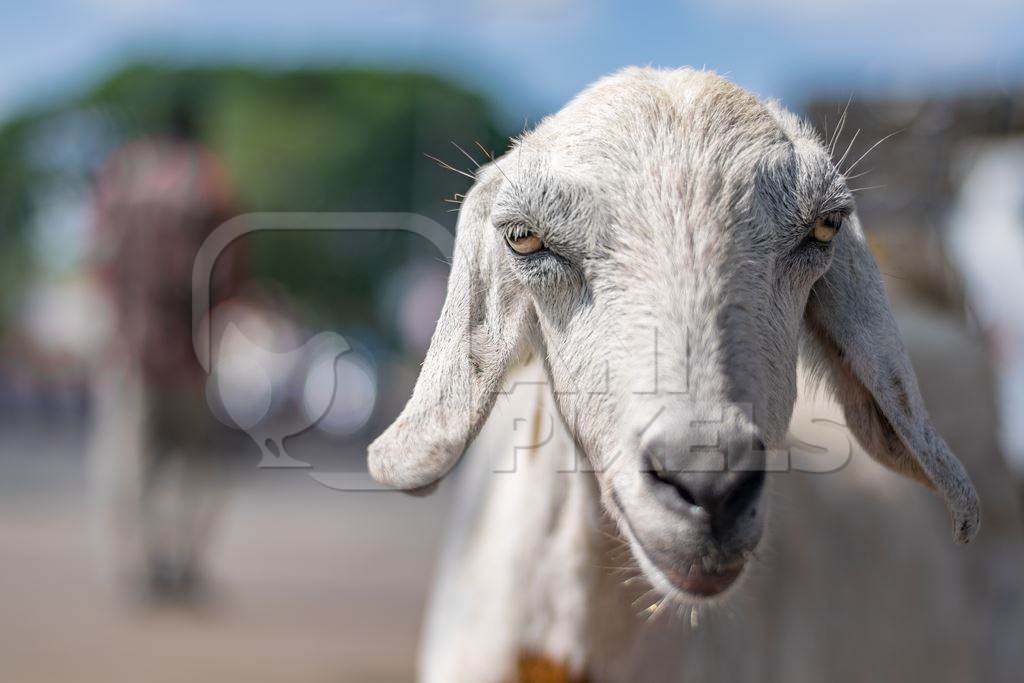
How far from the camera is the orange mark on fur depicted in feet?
8.64

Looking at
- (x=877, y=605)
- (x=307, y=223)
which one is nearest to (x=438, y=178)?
(x=307, y=223)

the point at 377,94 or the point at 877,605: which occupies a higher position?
the point at 377,94

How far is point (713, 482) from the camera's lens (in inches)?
78.1

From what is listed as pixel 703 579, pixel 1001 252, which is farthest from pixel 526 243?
pixel 1001 252

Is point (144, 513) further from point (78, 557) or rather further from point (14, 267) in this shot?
point (14, 267)

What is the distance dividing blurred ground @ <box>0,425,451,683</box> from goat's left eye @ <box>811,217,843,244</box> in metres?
4.31

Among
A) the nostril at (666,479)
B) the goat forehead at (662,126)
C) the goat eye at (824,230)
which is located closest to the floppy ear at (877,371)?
the goat eye at (824,230)

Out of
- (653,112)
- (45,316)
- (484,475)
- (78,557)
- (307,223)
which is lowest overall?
(78,557)

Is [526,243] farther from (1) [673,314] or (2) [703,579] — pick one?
(2) [703,579]

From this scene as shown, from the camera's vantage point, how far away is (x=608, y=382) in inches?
88.2

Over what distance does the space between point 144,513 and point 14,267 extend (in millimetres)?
46318

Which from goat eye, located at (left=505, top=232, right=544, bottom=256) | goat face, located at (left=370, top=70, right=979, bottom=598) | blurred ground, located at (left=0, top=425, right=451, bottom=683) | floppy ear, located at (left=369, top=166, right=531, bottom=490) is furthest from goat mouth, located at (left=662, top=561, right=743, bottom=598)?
blurred ground, located at (left=0, top=425, right=451, bottom=683)

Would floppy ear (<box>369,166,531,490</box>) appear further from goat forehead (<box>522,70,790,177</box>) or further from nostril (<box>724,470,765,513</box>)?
nostril (<box>724,470,765,513</box>)

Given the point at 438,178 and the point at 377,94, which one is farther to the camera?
the point at 377,94
